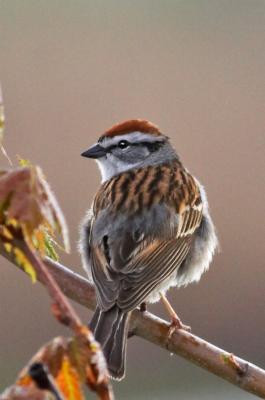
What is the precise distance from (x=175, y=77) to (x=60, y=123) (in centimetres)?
263

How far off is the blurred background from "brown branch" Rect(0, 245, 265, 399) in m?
6.35

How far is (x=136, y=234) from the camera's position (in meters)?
5.24

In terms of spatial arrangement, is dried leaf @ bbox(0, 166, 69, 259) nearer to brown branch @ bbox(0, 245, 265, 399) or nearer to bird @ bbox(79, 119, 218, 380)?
brown branch @ bbox(0, 245, 265, 399)

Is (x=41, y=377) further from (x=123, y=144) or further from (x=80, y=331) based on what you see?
(x=123, y=144)

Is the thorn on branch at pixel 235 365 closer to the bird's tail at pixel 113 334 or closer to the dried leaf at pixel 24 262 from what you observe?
the bird's tail at pixel 113 334

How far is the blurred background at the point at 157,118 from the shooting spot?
13.2 meters

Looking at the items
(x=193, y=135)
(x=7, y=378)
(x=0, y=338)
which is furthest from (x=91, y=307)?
→ (x=193, y=135)

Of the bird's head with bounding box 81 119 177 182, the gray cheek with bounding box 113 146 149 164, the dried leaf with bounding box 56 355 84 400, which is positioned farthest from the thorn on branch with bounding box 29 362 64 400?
the gray cheek with bounding box 113 146 149 164

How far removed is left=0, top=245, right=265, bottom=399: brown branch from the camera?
3.94 meters

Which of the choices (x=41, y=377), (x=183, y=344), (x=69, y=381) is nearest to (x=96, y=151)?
(x=183, y=344)

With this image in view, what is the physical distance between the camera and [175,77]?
58.2ft

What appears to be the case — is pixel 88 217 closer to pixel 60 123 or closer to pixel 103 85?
pixel 60 123

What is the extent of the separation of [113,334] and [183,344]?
30cm

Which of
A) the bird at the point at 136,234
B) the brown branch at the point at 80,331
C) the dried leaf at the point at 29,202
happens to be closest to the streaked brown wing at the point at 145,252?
the bird at the point at 136,234
